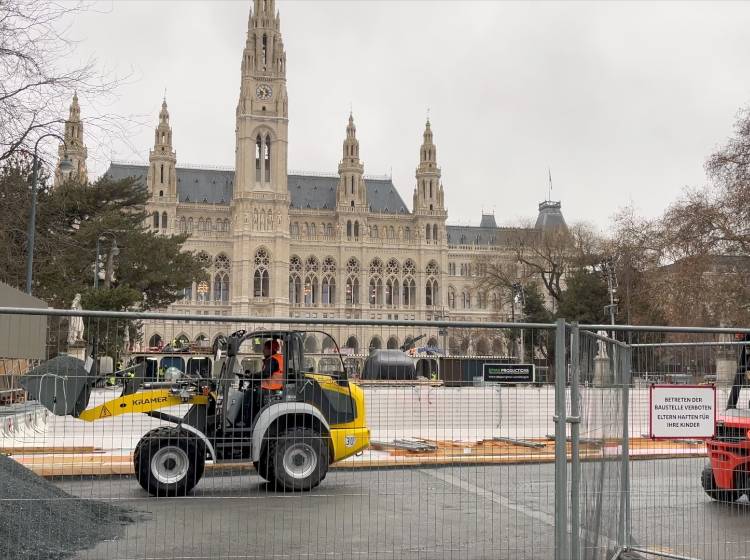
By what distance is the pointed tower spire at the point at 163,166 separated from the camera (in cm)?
9350

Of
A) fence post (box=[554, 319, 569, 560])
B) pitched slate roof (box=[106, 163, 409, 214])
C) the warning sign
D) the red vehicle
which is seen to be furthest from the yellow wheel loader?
pitched slate roof (box=[106, 163, 409, 214])

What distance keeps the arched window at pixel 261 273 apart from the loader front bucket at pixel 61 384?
284 feet

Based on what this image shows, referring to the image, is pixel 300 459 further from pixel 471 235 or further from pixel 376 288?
pixel 471 235

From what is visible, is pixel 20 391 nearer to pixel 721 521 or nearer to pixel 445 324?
pixel 445 324

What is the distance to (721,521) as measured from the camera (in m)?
7.60

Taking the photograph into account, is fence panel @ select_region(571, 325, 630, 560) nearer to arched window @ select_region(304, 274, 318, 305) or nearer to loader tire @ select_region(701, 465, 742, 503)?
loader tire @ select_region(701, 465, 742, 503)

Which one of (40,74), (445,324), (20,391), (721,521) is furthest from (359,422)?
(40,74)

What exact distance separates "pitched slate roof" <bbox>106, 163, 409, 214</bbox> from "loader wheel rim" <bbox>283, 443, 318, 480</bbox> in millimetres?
93146

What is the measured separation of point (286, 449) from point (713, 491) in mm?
4135

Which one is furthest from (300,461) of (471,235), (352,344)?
(471,235)

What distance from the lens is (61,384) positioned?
525 centimetres

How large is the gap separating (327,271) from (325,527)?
90.6m

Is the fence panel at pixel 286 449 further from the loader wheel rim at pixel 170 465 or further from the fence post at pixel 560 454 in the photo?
the fence post at pixel 560 454

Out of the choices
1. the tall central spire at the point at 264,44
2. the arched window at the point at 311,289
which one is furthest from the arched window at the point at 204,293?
the tall central spire at the point at 264,44
